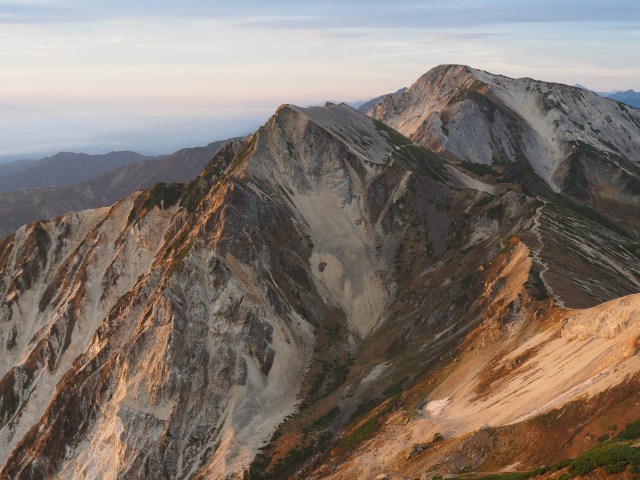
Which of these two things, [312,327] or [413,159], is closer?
[312,327]

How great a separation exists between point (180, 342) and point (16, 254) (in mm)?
84002

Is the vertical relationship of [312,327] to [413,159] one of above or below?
below

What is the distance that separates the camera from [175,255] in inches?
4547

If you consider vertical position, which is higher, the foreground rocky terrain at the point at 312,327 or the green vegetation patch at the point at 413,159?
the green vegetation patch at the point at 413,159

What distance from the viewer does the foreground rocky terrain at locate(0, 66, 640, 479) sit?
64375mm

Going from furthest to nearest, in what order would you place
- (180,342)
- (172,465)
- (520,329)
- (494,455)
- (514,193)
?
(514,193), (180,342), (172,465), (520,329), (494,455)

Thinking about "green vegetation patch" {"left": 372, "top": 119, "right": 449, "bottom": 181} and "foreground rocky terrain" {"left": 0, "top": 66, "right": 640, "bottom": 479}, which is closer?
"foreground rocky terrain" {"left": 0, "top": 66, "right": 640, "bottom": 479}

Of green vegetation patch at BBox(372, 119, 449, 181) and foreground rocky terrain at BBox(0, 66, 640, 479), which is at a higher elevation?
green vegetation patch at BBox(372, 119, 449, 181)

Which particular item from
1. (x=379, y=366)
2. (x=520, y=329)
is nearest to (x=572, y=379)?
(x=520, y=329)

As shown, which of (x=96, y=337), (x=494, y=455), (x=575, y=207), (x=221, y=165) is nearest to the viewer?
(x=494, y=455)

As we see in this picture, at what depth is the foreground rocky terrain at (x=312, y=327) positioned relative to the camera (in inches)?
2534

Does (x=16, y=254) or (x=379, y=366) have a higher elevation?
(x=16, y=254)

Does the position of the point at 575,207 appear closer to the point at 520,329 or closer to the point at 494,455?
the point at 520,329

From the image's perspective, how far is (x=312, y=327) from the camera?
111375 millimetres
